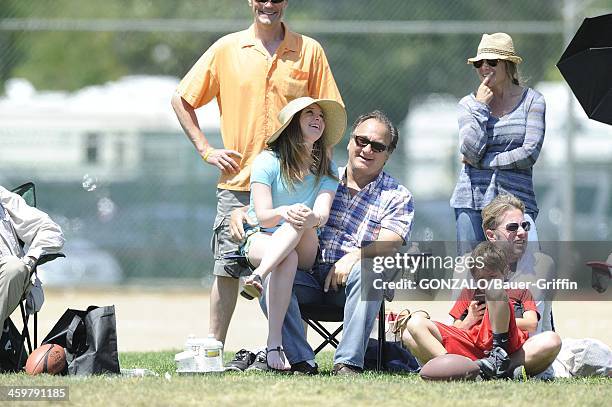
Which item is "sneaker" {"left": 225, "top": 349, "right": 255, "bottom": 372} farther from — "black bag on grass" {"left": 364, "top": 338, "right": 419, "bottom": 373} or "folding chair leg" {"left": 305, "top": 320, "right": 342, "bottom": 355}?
"black bag on grass" {"left": 364, "top": 338, "right": 419, "bottom": 373}

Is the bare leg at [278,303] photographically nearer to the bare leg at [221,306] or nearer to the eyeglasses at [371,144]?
the bare leg at [221,306]

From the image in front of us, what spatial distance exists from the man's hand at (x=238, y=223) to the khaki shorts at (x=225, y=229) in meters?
0.18

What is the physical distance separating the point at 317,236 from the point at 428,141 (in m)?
8.53

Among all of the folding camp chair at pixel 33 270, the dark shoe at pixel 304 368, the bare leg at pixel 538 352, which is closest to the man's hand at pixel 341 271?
the dark shoe at pixel 304 368

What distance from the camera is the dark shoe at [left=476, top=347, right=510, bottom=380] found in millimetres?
5930

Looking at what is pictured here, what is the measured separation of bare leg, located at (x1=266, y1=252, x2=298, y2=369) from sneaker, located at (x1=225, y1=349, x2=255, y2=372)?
0.29m

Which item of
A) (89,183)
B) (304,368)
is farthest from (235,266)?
(89,183)

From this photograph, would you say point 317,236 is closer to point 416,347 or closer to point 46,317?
point 416,347

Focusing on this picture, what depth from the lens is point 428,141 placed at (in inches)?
587

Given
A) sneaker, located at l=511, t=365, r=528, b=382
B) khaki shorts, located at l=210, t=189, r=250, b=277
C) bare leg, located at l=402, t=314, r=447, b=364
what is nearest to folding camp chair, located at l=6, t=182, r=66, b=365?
khaki shorts, located at l=210, t=189, r=250, b=277

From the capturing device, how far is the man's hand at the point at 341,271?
6.41m

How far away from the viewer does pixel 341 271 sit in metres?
6.41

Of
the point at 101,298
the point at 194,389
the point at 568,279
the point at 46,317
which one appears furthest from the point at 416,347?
the point at 101,298

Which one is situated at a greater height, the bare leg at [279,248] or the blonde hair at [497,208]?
the blonde hair at [497,208]
